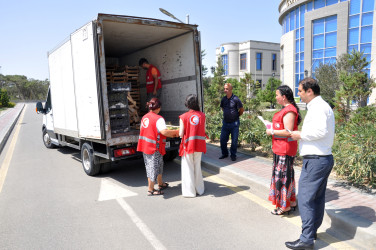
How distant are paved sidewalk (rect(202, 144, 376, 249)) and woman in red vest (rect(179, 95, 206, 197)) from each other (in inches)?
45.2

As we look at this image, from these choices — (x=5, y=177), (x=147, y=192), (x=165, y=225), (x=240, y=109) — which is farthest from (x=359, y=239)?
(x=5, y=177)

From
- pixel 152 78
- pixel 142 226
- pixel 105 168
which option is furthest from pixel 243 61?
pixel 142 226

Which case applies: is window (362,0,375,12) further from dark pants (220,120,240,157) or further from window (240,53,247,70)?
window (240,53,247,70)

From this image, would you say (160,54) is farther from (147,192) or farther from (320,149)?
(320,149)

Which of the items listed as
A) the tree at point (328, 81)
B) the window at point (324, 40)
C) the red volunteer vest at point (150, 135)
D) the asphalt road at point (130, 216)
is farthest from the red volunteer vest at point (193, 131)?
the window at point (324, 40)

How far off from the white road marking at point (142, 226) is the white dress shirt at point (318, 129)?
2056 mm

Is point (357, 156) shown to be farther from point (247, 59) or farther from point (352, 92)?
point (247, 59)

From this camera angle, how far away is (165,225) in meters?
4.10

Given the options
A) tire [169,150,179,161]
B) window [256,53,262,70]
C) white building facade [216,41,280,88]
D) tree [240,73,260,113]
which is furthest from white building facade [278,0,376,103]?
tire [169,150,179,161]

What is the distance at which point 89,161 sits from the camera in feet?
21.6

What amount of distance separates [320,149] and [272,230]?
134 cm

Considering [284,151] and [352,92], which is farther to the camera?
[352,92]

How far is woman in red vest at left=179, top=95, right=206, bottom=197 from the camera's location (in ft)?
16.4

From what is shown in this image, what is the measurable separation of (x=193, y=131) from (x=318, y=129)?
2.28 meters
